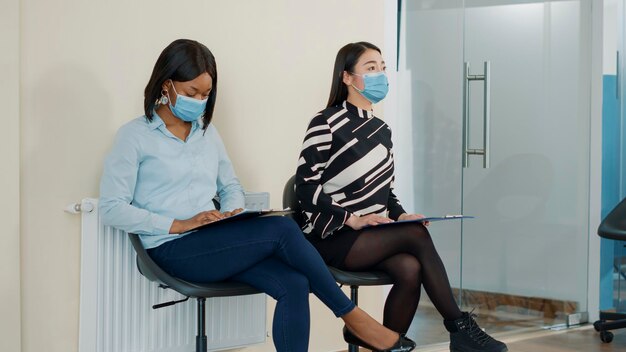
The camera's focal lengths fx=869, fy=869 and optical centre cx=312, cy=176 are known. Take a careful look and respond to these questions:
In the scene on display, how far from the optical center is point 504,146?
4.03m

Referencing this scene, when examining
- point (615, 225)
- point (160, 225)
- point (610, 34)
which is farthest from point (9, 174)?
point (610, 34)

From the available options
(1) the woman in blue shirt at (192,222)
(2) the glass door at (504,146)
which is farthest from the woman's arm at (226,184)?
(2) the glass door at (504,146)

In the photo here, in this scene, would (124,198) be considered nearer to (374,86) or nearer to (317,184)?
(317,184)

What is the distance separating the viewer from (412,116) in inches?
147

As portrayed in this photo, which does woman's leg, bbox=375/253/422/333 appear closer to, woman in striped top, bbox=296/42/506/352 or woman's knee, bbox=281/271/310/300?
woman in striped top, bbox=296/42/506/352

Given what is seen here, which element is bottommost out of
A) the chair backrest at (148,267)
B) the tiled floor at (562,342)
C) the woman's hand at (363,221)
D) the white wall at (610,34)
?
the tiled floor at (562,342)

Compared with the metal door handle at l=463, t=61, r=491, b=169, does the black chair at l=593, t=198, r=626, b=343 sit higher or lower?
A: lower

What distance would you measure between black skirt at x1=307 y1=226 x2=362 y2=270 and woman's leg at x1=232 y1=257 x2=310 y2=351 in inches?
10.9

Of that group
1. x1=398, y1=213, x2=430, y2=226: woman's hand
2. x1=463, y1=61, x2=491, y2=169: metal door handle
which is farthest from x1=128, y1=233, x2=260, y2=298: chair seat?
x1=463, y1=61, x2=491, y2=169: metal door handle

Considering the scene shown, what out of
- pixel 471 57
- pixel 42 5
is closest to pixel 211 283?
pixel 42 5

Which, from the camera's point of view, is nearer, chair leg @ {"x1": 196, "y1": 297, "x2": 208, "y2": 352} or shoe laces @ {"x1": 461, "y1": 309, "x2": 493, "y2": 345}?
chair leg @ {"x1": 196, "y1": 297, "x2": 208, "y2": 352}

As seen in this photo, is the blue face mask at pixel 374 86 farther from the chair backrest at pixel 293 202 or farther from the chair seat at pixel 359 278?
the chair seat at pixel 359 278

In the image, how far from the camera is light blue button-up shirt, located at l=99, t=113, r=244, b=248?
2543 mm

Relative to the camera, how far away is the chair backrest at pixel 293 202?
116 inches
